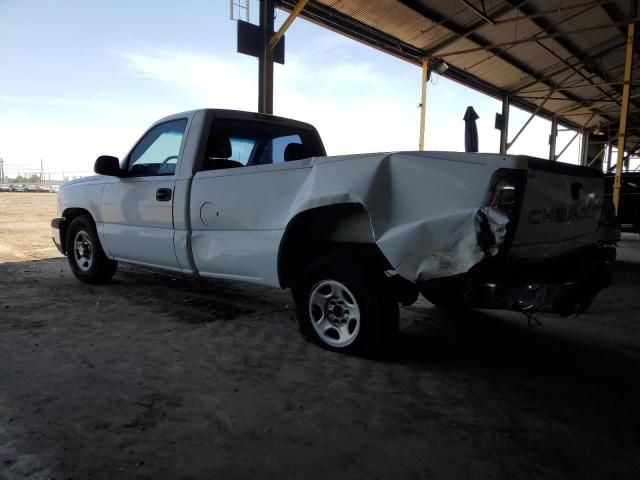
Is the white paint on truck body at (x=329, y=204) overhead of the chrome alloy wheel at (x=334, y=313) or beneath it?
overhead

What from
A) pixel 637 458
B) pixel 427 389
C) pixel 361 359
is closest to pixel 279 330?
pixel 361 359

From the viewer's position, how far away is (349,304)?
311 centimetres

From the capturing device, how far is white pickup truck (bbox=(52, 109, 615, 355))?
8.12 feet

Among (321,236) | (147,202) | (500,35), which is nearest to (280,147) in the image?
(147,202)

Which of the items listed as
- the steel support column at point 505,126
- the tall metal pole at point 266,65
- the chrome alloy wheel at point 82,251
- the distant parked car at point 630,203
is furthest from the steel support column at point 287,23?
the steel support column at point 505,126

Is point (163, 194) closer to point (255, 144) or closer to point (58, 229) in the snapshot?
point (255, 144)

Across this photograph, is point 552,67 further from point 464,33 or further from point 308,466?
point 308,466

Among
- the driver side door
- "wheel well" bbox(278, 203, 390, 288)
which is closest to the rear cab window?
the driver side door

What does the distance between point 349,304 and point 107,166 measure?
297cm

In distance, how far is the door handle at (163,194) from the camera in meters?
4.02

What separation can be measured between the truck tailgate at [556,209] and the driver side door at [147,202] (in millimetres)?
2899

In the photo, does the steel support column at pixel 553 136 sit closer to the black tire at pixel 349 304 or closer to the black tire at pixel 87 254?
the black tire at pixel 87 254

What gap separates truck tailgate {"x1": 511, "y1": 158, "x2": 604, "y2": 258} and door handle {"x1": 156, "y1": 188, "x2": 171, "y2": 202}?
2911 mm

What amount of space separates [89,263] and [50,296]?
2.13ft
